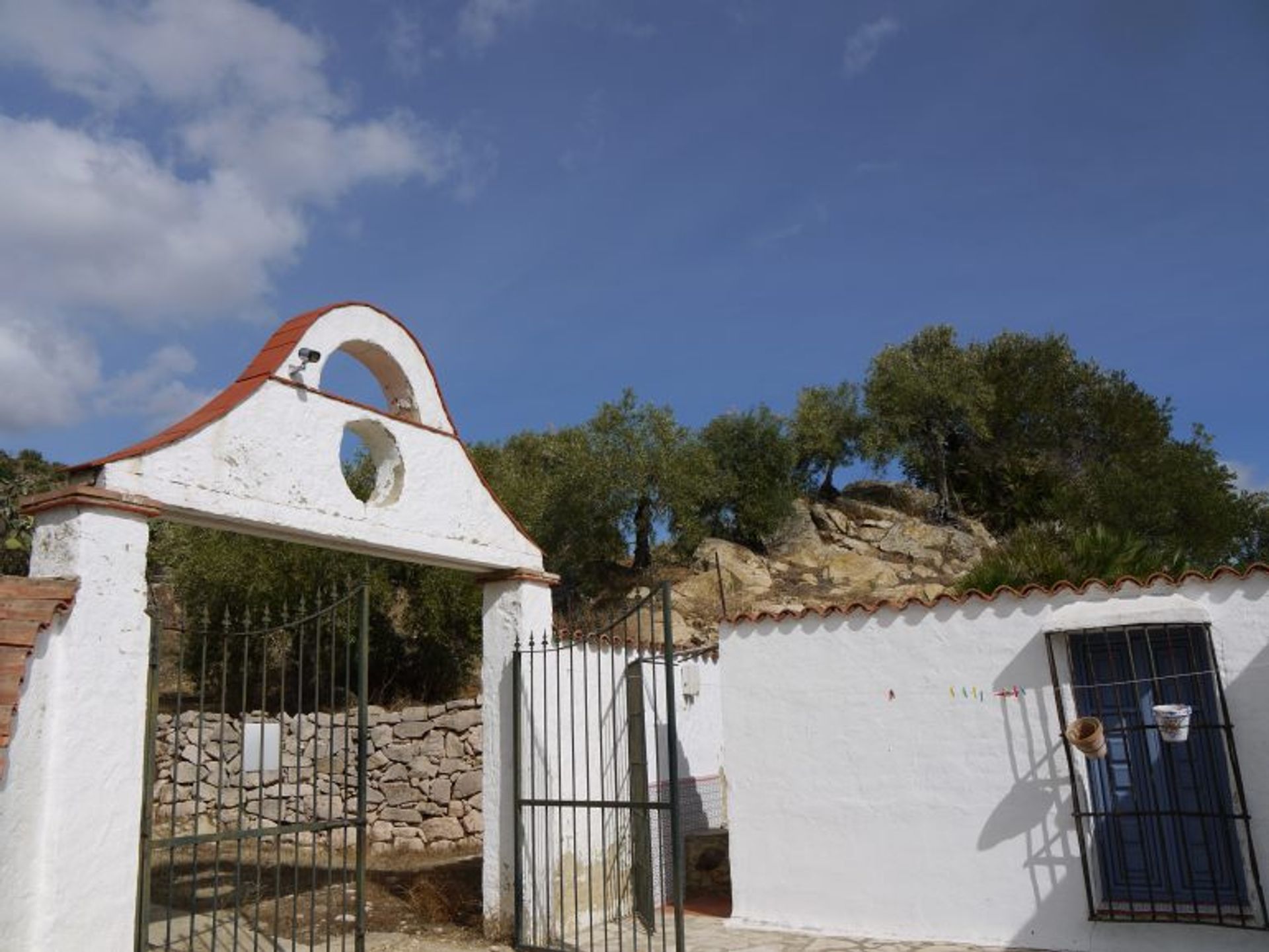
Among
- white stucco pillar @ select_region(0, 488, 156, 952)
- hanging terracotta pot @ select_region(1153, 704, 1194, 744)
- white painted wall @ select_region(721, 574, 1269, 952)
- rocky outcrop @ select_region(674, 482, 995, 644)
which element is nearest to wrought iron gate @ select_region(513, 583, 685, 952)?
white painted wall @ select_region(721, 574, 1269, 952)

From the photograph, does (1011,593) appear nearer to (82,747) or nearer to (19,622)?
(82,747)

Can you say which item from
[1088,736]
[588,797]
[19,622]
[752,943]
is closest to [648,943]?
[752,943]

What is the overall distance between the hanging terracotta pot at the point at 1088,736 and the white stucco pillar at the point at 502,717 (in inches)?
165

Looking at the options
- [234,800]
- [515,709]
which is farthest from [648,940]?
→ [234,800]

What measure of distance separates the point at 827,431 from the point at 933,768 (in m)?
18.9

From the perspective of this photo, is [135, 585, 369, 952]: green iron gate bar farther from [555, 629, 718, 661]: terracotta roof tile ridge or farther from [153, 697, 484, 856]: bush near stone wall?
[555, 629, 718, 661]: terracotta roof tile ridge

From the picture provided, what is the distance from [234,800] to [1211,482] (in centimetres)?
2130

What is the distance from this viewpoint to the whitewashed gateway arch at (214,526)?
4637 millimetres

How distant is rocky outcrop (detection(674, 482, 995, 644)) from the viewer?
19625 millimetres

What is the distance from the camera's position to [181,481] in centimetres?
559

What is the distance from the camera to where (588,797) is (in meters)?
7.37

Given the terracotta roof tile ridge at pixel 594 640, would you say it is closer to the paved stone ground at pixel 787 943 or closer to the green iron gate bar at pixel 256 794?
the green iron gate bar at pixel 256 794

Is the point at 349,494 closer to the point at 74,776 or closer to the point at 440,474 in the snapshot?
the point at 440,474

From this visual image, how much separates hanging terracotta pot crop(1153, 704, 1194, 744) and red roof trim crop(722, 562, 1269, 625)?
0.91m
